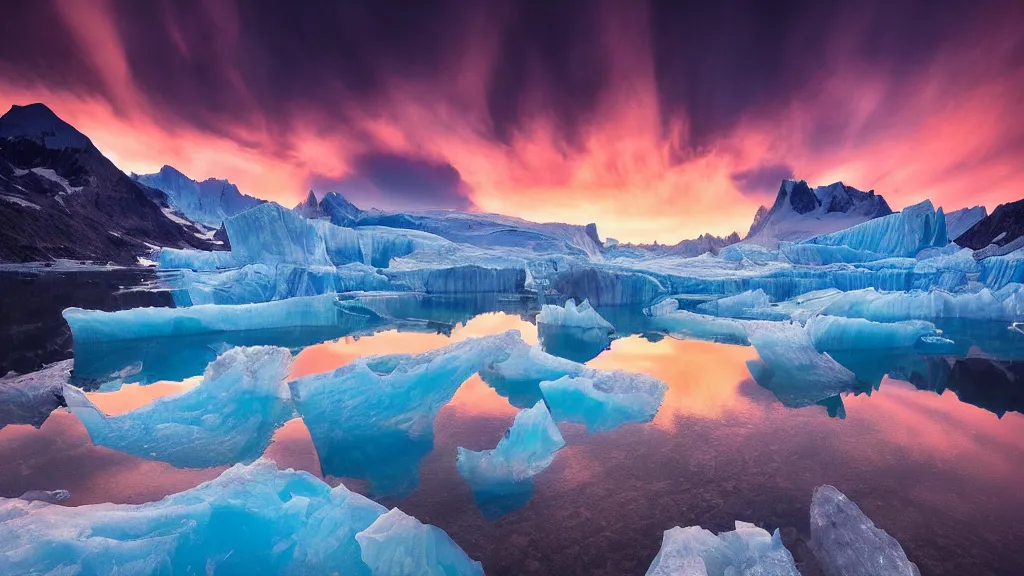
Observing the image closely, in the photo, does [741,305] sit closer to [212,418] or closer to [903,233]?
[212,418]

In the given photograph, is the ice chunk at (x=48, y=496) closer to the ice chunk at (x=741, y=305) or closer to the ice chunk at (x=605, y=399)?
the ice chunk at (x=605, y=399)

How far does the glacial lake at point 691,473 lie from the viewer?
2.25 metres

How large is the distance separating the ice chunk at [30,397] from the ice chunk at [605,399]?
4426mm

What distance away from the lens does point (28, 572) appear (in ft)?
5.04

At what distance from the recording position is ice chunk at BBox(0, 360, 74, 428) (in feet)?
12.2

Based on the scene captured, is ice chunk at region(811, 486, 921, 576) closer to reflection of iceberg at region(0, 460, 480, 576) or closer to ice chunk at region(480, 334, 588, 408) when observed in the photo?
reflection of iceberg at region(0, 460, 480, 576)

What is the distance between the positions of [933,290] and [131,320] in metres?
19.4

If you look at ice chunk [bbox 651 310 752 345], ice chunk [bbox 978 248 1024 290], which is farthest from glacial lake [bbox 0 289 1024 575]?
ice chunk [bbox 978 248 1024 290]

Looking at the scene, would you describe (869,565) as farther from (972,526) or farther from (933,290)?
(933,290)

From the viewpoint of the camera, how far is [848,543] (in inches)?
78.7

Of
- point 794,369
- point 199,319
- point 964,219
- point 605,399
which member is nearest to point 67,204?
point 199,319

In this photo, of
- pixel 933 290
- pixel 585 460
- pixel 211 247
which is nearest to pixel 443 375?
pixel 585 460

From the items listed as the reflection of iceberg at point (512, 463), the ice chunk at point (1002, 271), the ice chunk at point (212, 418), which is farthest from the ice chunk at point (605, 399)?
the ice chunk at point (1002, 271)

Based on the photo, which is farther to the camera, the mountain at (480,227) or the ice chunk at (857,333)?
the mountain at (480,227)
